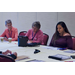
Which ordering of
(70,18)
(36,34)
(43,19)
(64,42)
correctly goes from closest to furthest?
(64,42) < (36,34) < (70,18) < (43,19)

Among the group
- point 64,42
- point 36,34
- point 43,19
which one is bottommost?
point 64,42

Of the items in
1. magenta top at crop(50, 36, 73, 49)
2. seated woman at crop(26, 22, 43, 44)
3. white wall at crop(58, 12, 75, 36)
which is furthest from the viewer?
white wall at crop(58, 12, 75, 36)

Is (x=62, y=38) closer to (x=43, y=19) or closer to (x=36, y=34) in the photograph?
(x=36, y=34)

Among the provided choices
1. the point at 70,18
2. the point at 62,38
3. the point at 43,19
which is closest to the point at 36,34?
the point at 62,38

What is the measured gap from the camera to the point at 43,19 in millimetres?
6188

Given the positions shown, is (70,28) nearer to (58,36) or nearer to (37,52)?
(58,36)

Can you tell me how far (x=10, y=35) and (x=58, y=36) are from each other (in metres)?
1.72

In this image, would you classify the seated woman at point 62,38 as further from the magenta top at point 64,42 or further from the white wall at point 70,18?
the white wall at point 70,18

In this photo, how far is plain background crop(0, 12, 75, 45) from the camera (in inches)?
221

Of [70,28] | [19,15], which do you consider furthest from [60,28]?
[19,15]

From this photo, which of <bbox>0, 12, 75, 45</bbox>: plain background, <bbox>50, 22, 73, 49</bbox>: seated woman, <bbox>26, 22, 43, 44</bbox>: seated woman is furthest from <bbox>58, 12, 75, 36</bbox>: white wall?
<bbox>50, 22, 73, 49</bbox>: seated woman

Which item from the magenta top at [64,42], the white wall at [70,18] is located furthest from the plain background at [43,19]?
the magenta top at [64,42]

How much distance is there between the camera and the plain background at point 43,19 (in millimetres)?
5625

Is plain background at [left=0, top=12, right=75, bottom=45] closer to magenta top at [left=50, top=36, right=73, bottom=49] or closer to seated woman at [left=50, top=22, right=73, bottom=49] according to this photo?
seated woman at [left=50, top=22, right=73, bottom=49]
